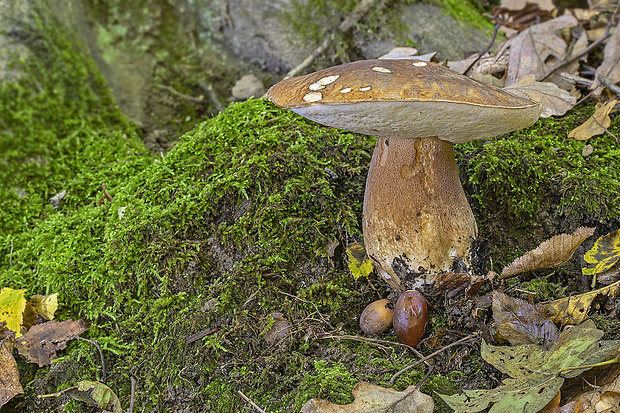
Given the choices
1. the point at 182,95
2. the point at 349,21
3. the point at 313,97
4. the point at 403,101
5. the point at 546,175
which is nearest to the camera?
the point at 403,101

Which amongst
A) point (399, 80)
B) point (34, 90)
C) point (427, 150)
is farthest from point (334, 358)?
point (34, 90)

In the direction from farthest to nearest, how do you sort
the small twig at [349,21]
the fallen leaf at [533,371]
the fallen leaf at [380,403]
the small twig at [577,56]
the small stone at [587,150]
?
the small twig at [349,21] → the small twig at [577,56] → the small stone at [587,150] → the fallen leaf at [380,403] → the fallen leaf at [533,371]

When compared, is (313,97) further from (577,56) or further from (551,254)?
(577,56)

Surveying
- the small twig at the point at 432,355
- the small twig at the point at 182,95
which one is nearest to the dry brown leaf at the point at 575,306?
the small twig at the point at 432,355

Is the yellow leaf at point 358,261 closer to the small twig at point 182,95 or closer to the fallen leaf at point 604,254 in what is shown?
the fallen leaf at point 604,254

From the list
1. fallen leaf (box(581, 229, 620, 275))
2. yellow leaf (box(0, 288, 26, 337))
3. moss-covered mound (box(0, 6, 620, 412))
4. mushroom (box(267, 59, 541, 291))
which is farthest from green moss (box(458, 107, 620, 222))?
yellow leaf (box(0, 288, 26, 337))

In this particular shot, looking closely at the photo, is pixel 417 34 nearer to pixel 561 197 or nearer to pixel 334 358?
pixel 561 197

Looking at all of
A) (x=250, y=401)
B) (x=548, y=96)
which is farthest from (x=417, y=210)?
(x=548, y=96)
